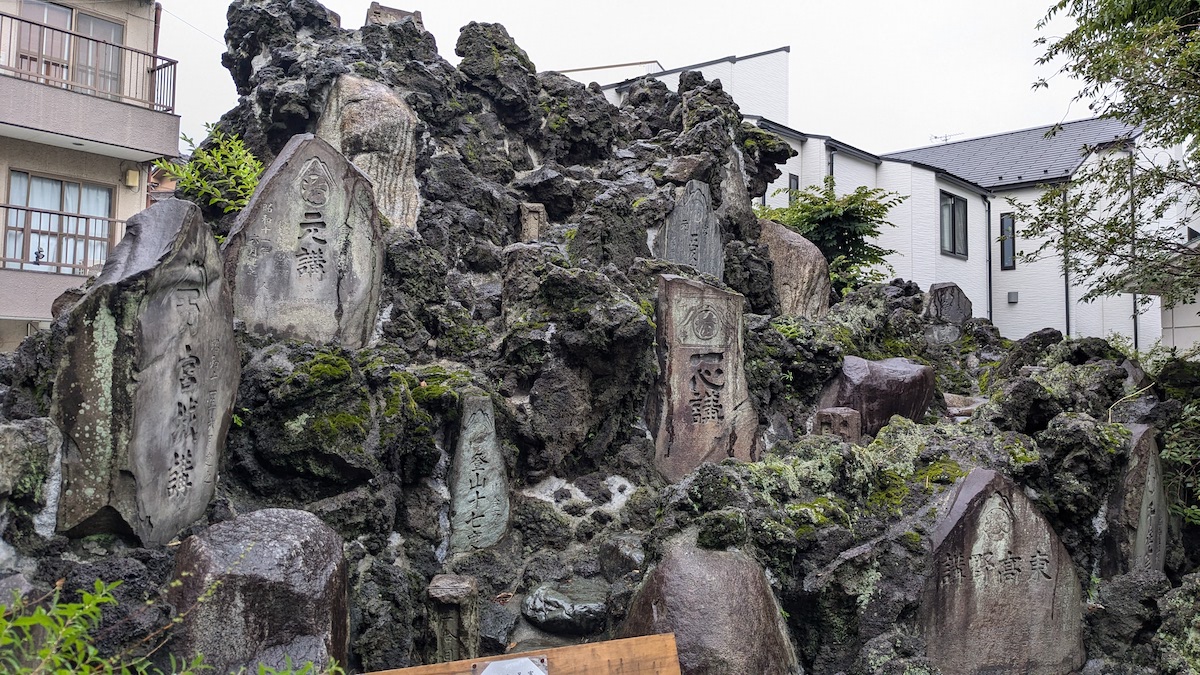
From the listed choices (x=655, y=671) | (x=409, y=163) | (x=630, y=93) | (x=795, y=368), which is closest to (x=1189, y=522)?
(x=795, y=368)

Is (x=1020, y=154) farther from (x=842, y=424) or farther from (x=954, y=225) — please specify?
(x=842, y=424)

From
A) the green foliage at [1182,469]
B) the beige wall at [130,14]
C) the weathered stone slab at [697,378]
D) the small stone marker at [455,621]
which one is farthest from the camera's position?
the beige wall at [130,14]

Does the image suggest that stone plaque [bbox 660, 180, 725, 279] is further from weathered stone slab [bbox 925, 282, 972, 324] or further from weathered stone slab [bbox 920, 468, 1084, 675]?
weathered stone slab [bbox 925, 282, 972, 324]

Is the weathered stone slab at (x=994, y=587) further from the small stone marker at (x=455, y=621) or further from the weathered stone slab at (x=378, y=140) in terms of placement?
the weathered stone slab at (x=378, y=140)

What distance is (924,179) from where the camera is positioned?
86.4 ft

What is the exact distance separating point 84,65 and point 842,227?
15.0m

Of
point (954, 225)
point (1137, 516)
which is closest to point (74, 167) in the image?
point (1137, 516)

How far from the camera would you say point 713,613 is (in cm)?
620

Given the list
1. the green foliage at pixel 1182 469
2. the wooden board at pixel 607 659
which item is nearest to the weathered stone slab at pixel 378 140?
the wooden board at pixel 607 659

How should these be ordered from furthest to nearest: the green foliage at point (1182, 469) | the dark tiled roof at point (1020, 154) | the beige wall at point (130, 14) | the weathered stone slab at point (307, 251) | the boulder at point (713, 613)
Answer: the dark tiled roof at point (1020, 154), the beige wall at point (130, 14), the green foliage at point (1182, 469), the weathered stone slab at point (307, 251), the boulder at point (713, 613)

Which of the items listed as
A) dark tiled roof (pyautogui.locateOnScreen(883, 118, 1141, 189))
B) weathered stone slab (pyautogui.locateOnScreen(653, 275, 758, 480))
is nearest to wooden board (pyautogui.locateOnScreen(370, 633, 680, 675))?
weathered stone slab (pyautogui.locateOnScreen(653, 275, 758, 480))

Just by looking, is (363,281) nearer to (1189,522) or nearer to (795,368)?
(795,368)

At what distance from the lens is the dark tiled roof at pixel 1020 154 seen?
88.8ft

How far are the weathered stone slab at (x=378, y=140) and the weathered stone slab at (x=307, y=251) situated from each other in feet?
10.4
